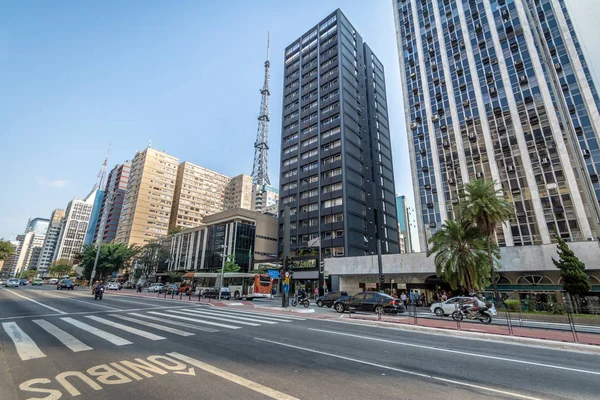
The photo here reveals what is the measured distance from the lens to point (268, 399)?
181 inches

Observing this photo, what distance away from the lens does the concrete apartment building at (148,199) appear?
101375 millimetres

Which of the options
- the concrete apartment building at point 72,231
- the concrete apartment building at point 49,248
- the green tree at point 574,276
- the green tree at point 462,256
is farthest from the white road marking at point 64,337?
the concrete apartment building at point 49,248

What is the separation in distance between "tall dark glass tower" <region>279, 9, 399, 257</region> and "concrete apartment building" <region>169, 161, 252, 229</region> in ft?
205

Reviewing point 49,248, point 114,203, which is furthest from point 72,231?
point 114,203

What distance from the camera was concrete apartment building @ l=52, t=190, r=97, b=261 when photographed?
511 feet

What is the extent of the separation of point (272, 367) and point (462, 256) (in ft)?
90.4

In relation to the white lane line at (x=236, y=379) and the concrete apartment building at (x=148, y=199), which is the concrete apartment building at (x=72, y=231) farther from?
the white lane line at (x=236, y=379)

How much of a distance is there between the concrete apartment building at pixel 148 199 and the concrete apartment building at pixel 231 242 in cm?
3114

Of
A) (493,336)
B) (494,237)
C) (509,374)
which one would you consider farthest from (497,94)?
(509,374)

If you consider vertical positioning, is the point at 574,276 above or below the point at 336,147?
below

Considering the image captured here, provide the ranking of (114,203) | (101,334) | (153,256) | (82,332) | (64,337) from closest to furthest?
(64,337) < (101,334) < (82,332) < (153,256) < (114,203)

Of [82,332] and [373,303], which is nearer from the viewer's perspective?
[82,332]

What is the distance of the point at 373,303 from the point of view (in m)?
20.4

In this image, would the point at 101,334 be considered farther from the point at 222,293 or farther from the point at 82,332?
the point at 222,293
